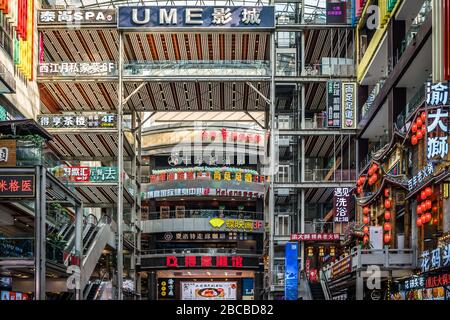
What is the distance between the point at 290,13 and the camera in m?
71.1

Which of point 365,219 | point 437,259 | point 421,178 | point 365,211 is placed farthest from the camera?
point 365,219

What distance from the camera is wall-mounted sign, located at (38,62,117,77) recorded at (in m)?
59.0

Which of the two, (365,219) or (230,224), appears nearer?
(365,219)

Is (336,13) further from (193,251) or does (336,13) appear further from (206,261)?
(193,251)

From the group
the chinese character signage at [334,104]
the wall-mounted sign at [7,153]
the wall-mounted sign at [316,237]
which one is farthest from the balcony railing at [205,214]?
the wall-mounted sign at [7,153]

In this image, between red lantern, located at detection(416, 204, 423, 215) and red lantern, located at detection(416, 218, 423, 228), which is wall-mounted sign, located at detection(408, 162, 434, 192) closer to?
red lantern, located at detection(416, 204, 423, 215)

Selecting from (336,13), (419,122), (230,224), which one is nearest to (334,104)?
(336,13)

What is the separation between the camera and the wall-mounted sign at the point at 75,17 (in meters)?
58.6

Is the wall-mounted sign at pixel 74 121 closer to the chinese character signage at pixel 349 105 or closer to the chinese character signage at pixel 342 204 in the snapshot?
the chinese character signage at pixel 349 105

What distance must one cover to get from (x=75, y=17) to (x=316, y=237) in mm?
24306

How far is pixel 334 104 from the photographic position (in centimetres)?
5572

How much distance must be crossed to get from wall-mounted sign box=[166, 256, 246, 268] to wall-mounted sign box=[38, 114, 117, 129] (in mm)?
24689

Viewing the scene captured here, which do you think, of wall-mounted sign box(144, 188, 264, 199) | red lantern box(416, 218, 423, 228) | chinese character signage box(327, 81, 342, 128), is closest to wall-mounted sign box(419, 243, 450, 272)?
red lantern box(416, 218, 423, 228)

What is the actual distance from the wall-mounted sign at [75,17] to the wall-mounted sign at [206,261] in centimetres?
3005
